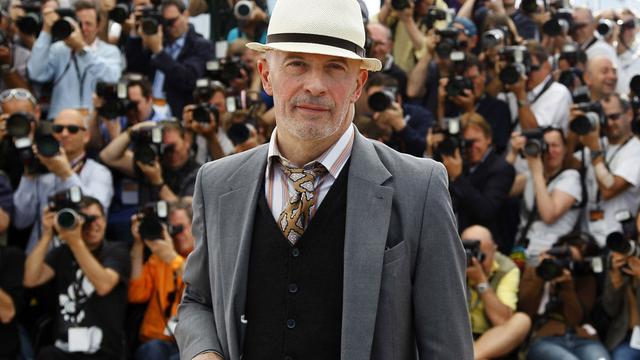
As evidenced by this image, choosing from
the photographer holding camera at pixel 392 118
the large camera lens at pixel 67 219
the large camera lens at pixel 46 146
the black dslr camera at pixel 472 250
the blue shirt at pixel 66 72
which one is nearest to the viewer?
the large camera lens at pixel 67 219

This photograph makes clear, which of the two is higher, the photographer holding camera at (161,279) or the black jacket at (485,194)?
the black jacket at (485,194)

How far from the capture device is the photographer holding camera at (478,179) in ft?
19.9

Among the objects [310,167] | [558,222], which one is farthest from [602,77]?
[310,167]

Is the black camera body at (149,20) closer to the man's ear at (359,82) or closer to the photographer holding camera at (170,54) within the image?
the photographer holding camera at (170,54)

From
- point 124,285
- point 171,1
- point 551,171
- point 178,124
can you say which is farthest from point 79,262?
point 551,171

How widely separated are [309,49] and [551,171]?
452cm

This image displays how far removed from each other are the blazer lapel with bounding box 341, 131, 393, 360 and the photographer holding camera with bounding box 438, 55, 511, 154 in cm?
464

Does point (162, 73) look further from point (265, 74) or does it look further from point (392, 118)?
point (265, 74)

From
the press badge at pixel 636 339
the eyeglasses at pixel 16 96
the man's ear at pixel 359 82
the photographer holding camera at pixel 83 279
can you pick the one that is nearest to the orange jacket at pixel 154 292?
the photographer holding camera at pixel 83 279

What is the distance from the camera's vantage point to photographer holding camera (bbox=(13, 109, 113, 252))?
5.91 meters

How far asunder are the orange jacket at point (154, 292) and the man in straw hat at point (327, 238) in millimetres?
3446

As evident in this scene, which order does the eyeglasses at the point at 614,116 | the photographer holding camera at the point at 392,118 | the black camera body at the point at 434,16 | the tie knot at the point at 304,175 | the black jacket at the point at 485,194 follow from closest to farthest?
1. the tie knot at the point at 304,175
2. the black jacket at the point at 485,194
3. the eyeglasses at the point at 614,116
4. the photographer holding camera at the point at 392,118
5. the black camera body at the point at 434,16

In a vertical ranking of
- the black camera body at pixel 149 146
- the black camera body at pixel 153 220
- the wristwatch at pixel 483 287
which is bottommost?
the wristwatch at pixel 483 287

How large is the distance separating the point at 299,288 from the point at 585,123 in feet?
14.8
